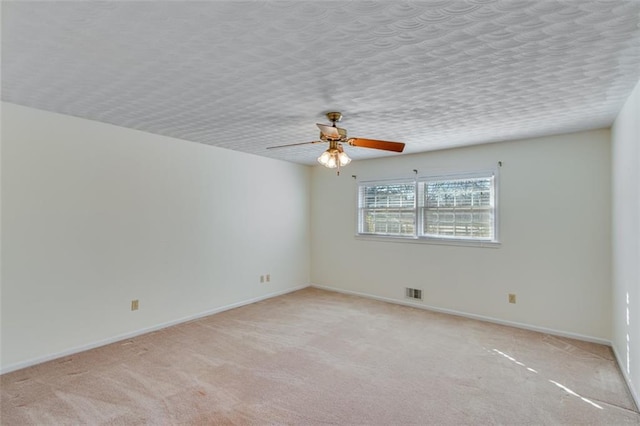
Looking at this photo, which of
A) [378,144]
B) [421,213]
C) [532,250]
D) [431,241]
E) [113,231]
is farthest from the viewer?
[421,213]

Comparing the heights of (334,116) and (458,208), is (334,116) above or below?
above

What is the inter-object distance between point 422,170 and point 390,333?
2444 mm

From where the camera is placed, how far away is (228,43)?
182 centimetres

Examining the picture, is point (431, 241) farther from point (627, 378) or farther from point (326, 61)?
point (326, 61)

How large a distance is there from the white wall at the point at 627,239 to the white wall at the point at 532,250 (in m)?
0.24

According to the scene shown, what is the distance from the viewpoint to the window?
14.6 ft

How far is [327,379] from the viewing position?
2805 millimetres

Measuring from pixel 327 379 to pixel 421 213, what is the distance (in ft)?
9.89

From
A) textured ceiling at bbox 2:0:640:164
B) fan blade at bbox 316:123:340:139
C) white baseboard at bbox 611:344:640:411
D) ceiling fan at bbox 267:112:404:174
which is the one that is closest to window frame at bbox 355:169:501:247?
textured ceiling at bbox 2:0:640:164

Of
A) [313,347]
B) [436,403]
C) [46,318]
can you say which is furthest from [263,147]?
[436,403]

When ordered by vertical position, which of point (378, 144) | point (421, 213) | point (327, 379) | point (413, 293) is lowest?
point (327, 379)

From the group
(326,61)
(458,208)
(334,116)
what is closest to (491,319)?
(458,208)

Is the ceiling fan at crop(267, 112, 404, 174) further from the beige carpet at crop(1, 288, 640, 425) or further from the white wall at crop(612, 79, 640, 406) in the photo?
the beige carpet at crop(1, 288, 640, 425)

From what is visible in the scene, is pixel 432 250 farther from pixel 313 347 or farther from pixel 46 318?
pixel 46 318
